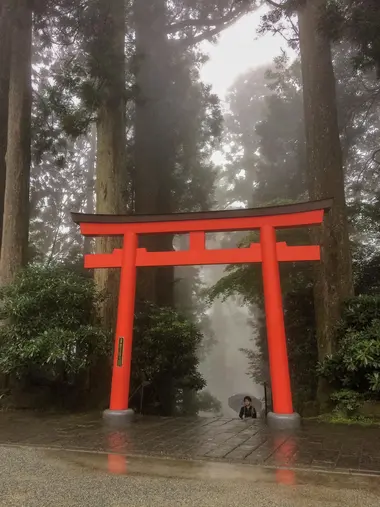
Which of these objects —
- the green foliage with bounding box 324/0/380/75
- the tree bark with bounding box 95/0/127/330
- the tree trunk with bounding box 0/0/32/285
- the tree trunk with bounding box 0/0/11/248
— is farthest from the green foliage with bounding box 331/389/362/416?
the tree trunk with bounding box 0/0/11/248

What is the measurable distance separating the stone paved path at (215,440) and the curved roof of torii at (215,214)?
131 inches

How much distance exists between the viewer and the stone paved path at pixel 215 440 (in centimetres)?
415

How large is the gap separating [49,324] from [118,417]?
6.91ft

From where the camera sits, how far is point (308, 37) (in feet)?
29.8

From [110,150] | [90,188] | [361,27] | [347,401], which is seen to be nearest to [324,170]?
[361,27]

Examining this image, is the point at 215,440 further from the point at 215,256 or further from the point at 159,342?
the point at 159,342

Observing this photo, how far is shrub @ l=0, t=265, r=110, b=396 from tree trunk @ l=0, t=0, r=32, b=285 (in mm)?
1252

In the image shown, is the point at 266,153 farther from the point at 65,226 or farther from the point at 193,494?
the point at 193,494

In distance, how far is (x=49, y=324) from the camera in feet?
23.9

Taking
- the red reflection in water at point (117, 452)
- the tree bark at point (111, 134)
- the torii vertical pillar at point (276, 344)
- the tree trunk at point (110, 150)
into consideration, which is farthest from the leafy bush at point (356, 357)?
the tree bark at point (111, 134)

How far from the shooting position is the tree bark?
9.32 m

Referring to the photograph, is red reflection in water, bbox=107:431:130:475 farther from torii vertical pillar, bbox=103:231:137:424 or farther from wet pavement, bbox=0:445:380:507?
torii vertical pillar, bbox=103:231:137:424

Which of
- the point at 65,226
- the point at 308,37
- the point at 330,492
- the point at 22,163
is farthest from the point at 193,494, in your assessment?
the point at 65,226

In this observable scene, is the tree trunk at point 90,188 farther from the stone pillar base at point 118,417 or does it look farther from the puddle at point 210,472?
the puddle at point 210,472
